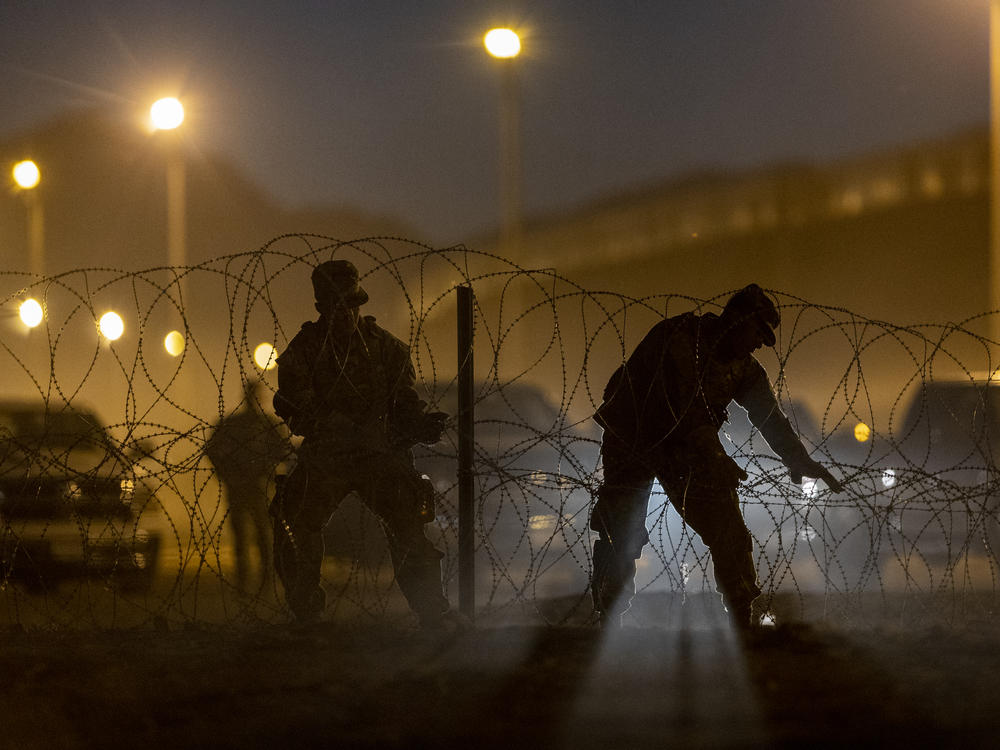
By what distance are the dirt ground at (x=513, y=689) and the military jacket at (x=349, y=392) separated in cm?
117

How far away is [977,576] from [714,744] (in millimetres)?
7312

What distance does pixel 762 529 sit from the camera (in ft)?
30.2

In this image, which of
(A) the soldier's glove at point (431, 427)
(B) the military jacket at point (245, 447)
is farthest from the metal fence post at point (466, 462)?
(B) the military jacket at point (245, 447)

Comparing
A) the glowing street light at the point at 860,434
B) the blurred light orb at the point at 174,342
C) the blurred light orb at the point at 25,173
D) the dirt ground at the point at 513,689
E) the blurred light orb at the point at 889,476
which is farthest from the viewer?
the blurred light orb at the point at 174,342

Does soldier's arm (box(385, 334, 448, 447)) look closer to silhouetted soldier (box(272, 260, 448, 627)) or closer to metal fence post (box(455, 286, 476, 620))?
silhouetted soldier (box(272, 260, 448, 627))

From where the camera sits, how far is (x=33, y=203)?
→ 13844 mm

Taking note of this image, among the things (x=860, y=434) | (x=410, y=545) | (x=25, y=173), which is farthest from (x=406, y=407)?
(x=25, y=173)

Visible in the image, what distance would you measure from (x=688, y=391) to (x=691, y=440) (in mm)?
246

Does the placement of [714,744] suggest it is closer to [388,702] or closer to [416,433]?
[388,702]

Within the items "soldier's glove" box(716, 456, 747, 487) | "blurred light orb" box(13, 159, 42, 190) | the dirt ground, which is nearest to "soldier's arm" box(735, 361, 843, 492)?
"soldier's glove" box(716, 456, 747, 487)

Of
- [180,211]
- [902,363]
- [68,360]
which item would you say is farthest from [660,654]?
[68,360]

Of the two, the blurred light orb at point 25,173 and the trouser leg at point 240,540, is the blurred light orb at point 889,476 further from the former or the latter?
the blurred light orb at point 25,173

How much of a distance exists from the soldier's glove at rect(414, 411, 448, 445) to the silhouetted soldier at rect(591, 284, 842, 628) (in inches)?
31.4

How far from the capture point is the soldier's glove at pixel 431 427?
20.0 ft
